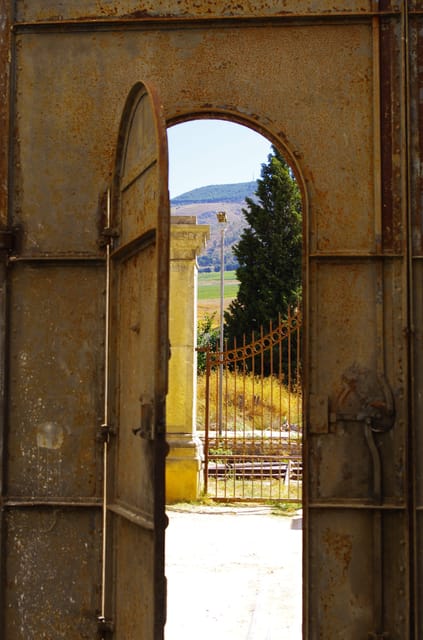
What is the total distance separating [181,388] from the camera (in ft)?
43.9

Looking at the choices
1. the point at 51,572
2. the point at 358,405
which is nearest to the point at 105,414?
the point at 51,572

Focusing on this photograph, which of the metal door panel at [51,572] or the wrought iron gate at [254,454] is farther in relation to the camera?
the wrought iron gate at [254,454]

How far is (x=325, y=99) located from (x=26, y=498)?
3.15 meters

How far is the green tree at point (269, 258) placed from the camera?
32812mm

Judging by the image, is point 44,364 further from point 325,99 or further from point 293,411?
point 293,411

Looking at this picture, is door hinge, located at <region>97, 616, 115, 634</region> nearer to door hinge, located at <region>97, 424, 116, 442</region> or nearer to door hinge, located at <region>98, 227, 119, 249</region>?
door hinge, located at <region>97, 424, 116, 442</region>

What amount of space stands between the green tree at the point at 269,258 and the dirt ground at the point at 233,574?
19.3 m

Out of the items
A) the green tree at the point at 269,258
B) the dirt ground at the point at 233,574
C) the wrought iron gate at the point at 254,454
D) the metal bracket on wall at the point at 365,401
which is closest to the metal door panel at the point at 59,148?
the metal bracket on wall at the point at 365,401

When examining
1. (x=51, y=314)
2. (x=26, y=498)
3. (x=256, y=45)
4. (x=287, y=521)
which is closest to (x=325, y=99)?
(x=256, y=45)

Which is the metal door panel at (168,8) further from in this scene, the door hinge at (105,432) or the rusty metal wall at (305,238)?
the door hinge at (105,432)

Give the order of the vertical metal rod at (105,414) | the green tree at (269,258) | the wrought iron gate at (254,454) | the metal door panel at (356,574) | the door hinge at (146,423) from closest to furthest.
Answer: the door hinge at (146,423) → the metal door panel at (356,574) → the vertical metal rod at (105,414) → the wrought iron gate at (254,454) → the green tree at (269,258)

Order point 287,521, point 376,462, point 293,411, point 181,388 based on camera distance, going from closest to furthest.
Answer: point 376,462
point 287,521
point 181,388
point 293,411

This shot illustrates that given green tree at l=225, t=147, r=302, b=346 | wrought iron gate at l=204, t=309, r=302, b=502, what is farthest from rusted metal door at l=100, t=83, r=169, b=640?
green tree at l=225, t=147, r=302, b=346

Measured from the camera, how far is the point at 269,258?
1359 inches
